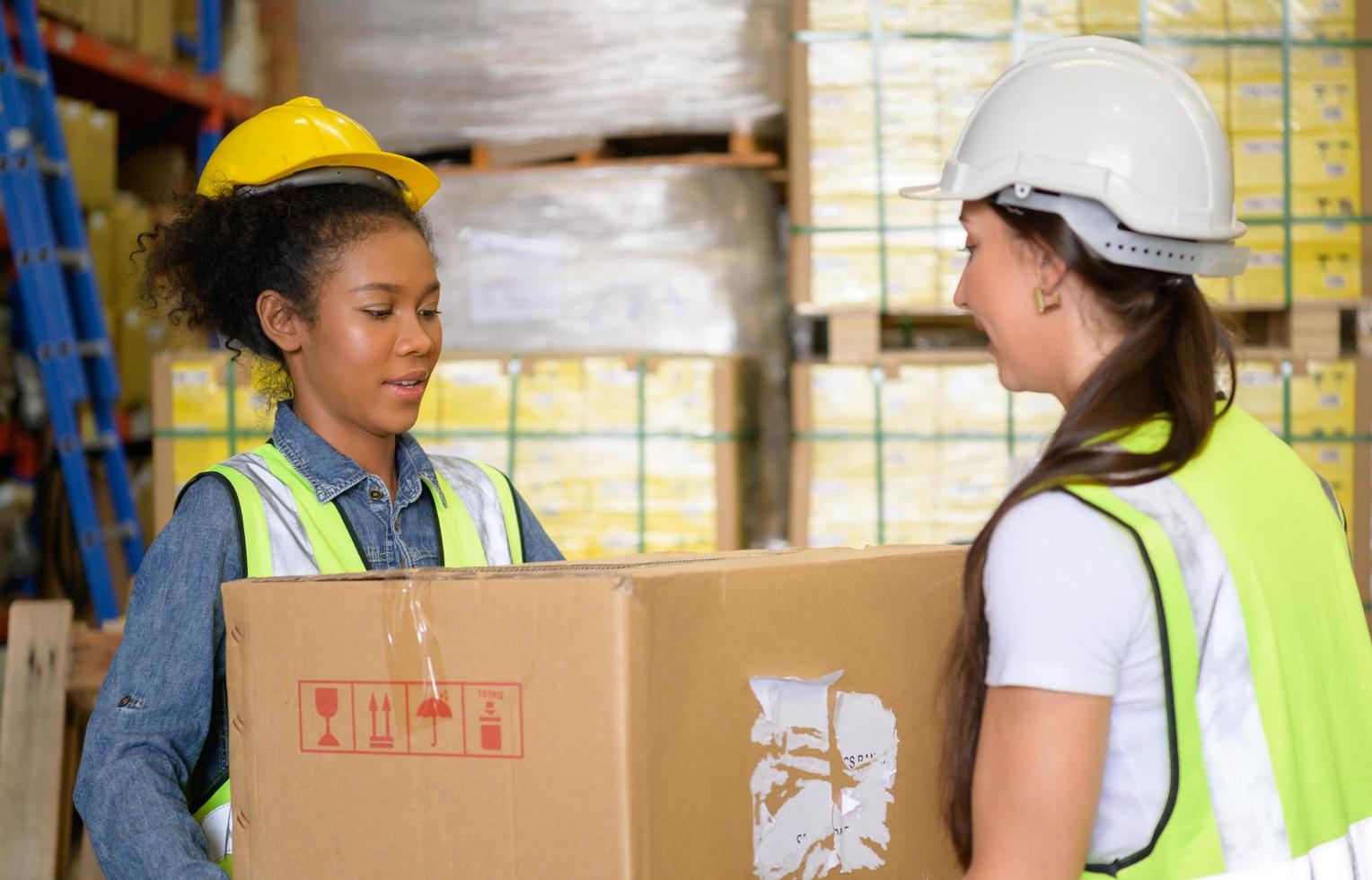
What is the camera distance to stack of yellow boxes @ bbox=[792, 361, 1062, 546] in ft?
13.6

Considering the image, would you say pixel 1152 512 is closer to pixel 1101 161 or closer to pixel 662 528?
pixel 1101 161

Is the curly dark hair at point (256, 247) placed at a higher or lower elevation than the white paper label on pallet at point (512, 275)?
lower

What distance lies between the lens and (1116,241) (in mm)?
1344

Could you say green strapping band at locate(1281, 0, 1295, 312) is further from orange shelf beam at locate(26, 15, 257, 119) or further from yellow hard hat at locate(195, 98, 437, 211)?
orange shelf beam at locate(26, 15, 257, 119)

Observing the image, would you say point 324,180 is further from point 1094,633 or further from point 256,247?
point 1094,633

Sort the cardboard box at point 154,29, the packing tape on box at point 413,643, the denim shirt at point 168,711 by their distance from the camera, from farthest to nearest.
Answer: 1. the cardboard box at point 154,29
2. the denim shirt at point 168,711
3. the packing tape on box at point 413,643

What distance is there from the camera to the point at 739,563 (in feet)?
4.53

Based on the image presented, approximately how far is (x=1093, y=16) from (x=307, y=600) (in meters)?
3.56

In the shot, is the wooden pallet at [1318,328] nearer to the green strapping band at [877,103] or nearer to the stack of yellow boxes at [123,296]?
the green strapping band at [877,103]

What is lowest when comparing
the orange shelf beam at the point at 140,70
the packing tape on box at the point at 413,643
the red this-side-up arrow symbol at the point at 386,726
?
the red this-side-up arrow symbol at the point at 386,726

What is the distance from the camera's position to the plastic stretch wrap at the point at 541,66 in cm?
459

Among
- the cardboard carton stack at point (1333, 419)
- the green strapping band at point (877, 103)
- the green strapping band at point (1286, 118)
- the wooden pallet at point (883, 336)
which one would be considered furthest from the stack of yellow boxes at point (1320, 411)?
the green strapping band at point (877, 103)

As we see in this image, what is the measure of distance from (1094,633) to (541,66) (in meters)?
3.86

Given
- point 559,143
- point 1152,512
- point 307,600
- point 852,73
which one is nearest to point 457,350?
point 559,143
